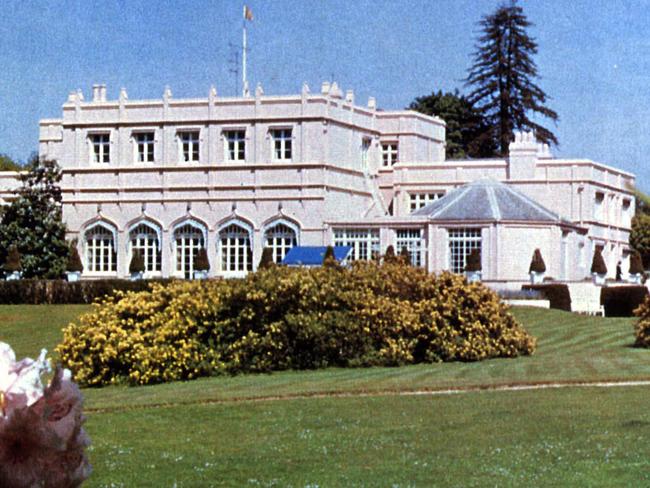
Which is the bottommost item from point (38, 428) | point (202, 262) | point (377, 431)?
point (377, 431)

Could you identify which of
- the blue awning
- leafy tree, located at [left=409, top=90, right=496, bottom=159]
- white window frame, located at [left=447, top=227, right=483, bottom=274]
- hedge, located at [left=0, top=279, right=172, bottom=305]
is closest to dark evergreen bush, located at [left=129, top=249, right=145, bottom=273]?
the blue awning

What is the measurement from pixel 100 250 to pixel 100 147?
18.2ft

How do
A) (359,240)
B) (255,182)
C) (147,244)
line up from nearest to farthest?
1. (359,240)
2. (255,182)
3. (147,244)

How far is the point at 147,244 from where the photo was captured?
213 feet

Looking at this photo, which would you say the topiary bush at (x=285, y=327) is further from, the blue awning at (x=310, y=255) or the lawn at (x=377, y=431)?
the blue awning at (x=310, y=255)

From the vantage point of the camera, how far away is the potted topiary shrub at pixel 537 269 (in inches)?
2176

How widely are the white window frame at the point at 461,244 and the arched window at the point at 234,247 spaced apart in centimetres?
1042

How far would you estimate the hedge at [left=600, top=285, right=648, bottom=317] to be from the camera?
158 feet

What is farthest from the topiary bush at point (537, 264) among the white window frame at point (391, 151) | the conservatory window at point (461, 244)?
the white window frame at point (391, 151)

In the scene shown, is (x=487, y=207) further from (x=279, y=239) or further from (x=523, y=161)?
(x=279, y=239)

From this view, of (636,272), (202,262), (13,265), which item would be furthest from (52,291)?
(636,272)

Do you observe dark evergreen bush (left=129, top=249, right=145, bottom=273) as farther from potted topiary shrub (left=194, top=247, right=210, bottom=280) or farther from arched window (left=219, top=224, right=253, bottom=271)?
arched window (left=219, top=224, right=253, bottom=271)

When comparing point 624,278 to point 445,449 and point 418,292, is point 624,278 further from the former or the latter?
point 445,449

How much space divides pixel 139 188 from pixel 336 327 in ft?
135
